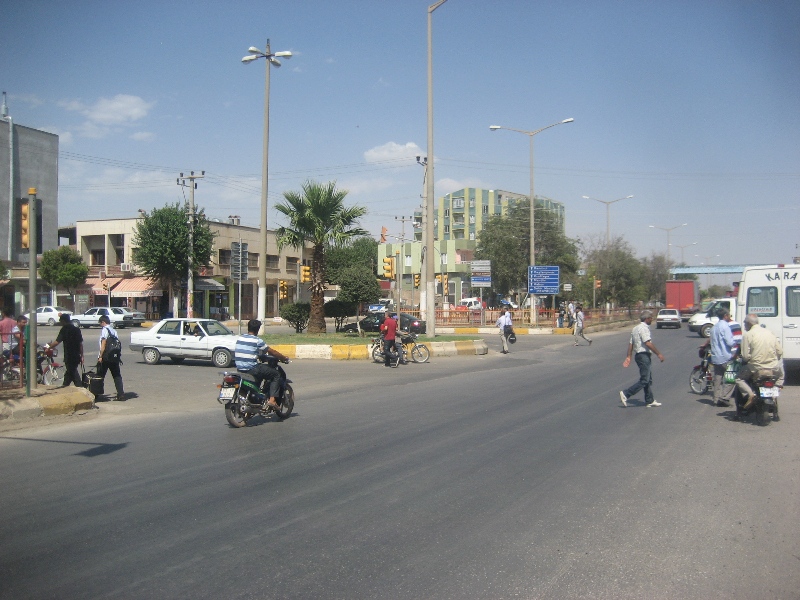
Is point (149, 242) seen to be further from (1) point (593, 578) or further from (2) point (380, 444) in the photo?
(1) point (593, 578)

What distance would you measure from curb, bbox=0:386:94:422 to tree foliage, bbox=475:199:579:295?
162ft

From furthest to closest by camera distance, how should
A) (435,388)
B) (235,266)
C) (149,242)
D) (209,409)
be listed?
(149,242), (235,266), (435,388), (209,409)

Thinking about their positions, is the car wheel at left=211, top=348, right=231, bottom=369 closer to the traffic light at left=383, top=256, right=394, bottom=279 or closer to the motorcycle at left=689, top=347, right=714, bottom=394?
the traffic light at left=383, top=256, right=394, bottom=279

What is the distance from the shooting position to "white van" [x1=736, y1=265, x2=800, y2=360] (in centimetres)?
1575

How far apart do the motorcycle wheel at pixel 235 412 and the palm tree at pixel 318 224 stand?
1730 centimetres

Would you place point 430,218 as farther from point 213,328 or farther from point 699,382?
point 699,382

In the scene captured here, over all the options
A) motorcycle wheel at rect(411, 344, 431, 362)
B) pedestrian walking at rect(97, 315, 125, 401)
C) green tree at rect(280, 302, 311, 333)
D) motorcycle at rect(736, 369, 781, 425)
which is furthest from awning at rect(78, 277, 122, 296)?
motorcycle at rect(736, 369, 781, 425)

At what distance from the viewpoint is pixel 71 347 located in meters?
13.0

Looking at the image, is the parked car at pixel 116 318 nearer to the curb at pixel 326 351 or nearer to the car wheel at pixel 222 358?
the curb at pixel 326 351

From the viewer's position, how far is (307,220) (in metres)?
27.2

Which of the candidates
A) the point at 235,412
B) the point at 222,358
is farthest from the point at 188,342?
the point at 235,412

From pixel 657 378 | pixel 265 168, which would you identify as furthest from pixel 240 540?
pixel 265 168

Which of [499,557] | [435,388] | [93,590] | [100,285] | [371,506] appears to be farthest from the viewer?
[100,285]

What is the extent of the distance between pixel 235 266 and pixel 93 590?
2000cm
